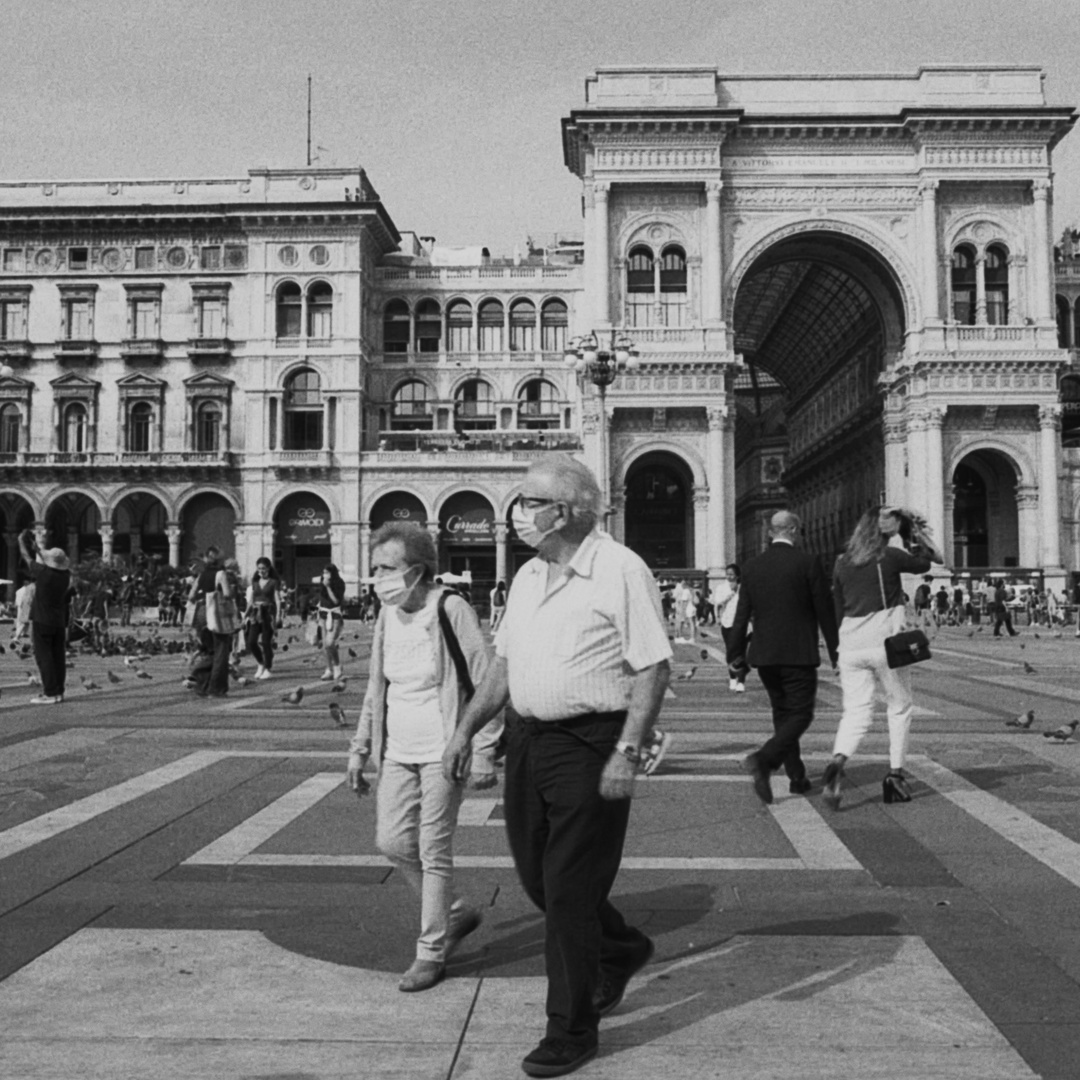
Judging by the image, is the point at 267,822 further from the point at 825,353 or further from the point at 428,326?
the point at 825,353

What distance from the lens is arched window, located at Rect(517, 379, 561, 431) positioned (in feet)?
201

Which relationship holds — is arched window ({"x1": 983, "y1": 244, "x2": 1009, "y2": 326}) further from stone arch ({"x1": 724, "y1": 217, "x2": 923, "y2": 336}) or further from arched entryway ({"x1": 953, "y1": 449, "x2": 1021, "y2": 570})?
arched entryway ({"x1": 953, "y1": 449, "x2": 1021, "y2": 570})

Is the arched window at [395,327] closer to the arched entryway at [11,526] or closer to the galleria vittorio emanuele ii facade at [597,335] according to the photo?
the galleria vittorio emanuele ii facade at [597,335]

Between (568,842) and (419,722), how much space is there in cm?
103

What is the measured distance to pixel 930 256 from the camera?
50.9 m

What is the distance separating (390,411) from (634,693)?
57769 mm

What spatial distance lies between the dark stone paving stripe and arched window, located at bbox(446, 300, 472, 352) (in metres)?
53.3

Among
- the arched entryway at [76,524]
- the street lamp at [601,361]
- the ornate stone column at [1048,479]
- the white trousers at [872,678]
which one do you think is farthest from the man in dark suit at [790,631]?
the arched entryway at [76,524]

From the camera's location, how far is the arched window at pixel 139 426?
58.8 meters

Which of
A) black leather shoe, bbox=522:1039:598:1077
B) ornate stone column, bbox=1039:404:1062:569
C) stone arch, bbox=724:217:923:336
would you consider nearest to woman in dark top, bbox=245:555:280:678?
black leather shoe, bbox=522:1039:598:1077

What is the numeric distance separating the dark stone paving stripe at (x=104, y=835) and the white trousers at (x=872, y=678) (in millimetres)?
3979

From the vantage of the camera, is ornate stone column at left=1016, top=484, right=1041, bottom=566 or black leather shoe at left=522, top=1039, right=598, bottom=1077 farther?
ornate stone column at left=1016, top=484, right=1041, bottom=566

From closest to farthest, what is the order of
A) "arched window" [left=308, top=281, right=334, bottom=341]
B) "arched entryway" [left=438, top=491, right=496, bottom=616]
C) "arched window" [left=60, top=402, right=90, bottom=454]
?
"arched entryway" [left=438, top=491, right=496, bottom=616] < "arched window" [left=308, top=281, right=334, bottom=341] < "arched window" [left=60, top=402, right=90, bottom=454]

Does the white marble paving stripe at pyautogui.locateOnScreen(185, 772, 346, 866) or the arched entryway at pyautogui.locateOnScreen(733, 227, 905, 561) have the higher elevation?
the arched entryway at pyautogui.locateOnScreen(733, 227, 905, 561)
